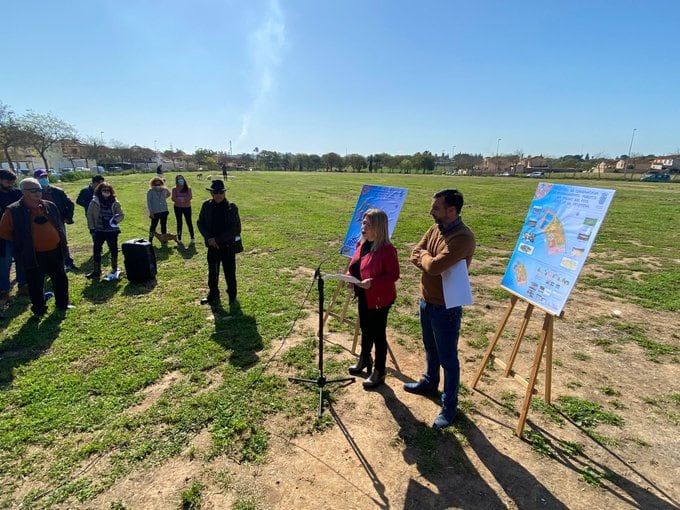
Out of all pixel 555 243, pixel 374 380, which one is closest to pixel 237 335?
pixel 374 380

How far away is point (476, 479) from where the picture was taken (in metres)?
2.86

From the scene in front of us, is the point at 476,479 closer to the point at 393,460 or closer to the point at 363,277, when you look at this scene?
the point at 393,460

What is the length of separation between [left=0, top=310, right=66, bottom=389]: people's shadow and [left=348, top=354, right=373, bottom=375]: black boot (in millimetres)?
3941

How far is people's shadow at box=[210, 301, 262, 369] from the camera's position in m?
4.55

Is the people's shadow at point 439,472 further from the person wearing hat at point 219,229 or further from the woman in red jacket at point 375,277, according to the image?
the person wearing hat at point 219,229

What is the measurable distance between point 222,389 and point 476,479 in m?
2.68

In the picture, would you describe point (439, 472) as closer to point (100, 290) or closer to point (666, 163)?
point (100, 290)

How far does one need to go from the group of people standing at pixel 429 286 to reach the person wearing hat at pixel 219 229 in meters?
2.79

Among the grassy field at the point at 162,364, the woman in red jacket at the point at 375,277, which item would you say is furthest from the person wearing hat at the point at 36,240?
the woman in red jacket at the point at 375,277

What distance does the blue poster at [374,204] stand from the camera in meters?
4.93

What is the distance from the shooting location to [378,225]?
11.5ft

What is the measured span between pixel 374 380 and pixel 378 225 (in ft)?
5.89

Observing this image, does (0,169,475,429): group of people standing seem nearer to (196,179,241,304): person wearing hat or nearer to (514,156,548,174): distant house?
(196,179,241,304): person wearing hat

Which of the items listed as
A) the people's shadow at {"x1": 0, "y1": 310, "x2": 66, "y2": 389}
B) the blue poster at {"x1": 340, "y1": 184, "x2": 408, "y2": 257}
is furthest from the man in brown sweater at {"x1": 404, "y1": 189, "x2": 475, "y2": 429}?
the people's shadow at {"x1": 0, "y1": 310, "x2": 66, "y2": 389}
